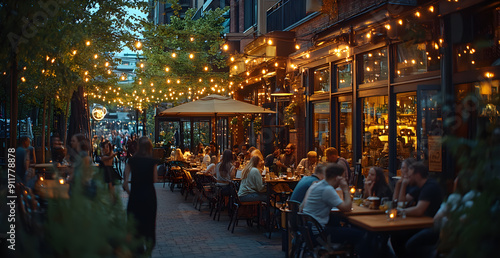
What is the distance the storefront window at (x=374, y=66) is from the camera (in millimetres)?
13119

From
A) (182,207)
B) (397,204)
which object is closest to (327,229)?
(397,204)

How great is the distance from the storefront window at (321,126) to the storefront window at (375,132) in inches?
95.4

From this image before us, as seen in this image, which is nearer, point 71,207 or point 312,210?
point 71,207

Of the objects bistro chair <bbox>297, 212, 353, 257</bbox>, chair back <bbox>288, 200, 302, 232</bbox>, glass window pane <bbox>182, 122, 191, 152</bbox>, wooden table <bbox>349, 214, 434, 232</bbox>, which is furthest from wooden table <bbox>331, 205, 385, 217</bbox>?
glass window pane <bbox>182, 122, 191, 152</bbox>

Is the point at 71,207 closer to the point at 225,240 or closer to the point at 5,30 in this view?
the point at 5,30

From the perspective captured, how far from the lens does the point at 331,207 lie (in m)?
7.43

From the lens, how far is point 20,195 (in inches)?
225

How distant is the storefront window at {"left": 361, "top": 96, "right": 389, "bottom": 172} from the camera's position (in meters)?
13.0

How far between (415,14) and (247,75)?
12.9 meters

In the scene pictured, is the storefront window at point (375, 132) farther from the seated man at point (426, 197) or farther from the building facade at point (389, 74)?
the seated man at point (426, 197)

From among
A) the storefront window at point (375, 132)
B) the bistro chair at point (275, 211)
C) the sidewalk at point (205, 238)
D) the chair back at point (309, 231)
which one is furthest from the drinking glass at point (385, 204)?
the storefront window at point (375, 132)

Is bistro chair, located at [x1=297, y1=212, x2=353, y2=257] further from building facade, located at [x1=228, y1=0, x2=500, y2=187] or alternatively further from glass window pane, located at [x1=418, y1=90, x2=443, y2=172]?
glass window pane, located at [x1=418, y1=90, x2=443, y2=172]

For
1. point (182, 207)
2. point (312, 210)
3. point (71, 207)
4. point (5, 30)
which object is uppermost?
point (5, 30)

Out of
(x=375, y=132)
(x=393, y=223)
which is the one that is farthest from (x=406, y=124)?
(x=393, y=223)
